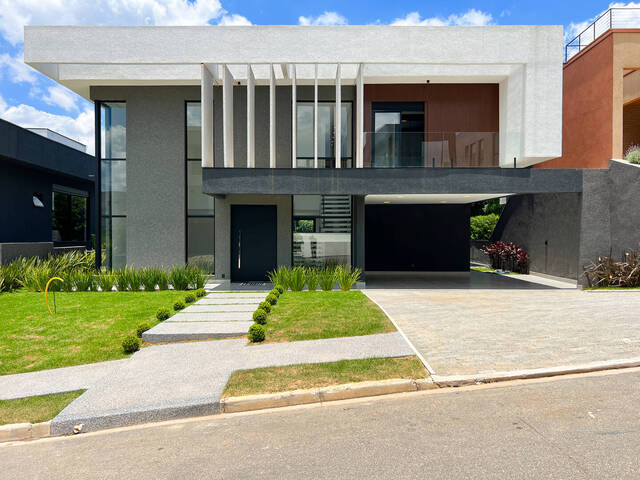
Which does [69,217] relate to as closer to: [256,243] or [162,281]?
[256,243]

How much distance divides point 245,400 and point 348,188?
388 inches

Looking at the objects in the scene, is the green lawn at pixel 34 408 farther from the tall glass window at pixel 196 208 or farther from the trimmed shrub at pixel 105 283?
the tall glass window at pixel 196 208

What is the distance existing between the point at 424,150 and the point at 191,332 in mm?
9784

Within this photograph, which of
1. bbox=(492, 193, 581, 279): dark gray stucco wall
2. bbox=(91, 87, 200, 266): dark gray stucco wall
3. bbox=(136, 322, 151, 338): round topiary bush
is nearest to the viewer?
bbox=(136, 322, 151, 338): round topiary bush

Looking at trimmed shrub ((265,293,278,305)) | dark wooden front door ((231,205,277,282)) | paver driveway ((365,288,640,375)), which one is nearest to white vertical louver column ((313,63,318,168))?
dark wooden front door ((231,205,277,282))

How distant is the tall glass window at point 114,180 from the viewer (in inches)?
676

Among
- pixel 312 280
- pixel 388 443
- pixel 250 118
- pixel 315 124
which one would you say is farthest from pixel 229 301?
pixel 388 443

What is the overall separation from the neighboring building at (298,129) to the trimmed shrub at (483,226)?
850 cm

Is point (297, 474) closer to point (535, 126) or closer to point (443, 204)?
point (535, 126)

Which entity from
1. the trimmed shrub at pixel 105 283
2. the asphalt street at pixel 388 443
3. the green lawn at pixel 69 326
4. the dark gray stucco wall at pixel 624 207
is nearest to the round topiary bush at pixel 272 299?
the green lawn at pixel 69 326

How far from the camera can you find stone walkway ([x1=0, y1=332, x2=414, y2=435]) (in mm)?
5242

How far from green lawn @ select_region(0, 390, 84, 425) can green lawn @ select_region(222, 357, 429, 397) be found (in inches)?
80.5

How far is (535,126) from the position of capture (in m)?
15.4

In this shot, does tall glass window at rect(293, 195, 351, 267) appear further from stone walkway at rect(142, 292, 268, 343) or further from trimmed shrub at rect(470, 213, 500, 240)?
trimmed shrub at rect(470, 213, 500, 240)
